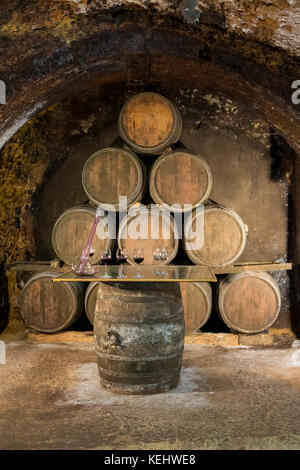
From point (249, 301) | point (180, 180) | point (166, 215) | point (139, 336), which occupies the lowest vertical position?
point (139, 336)

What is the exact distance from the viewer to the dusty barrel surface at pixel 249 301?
512cm

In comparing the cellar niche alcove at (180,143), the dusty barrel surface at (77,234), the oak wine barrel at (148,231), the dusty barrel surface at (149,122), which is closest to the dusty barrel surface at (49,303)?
the dusty barrel surface at (77,234)

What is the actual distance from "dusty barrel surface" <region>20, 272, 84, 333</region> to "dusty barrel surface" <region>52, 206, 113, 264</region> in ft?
1.01

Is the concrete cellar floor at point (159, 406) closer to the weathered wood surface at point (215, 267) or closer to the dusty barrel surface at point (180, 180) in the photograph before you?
the weathered wood surface at point (215, 267)

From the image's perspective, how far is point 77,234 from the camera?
5176 millimetres

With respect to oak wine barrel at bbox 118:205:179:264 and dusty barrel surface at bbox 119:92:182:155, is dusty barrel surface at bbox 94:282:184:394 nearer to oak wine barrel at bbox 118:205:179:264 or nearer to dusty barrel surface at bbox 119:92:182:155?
oak wine barrel at bbox 118:205:179:264

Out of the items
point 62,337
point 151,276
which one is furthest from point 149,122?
point 62,337

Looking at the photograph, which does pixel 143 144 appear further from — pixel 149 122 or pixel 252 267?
pixel 252 267

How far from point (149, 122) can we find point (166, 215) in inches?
37.0

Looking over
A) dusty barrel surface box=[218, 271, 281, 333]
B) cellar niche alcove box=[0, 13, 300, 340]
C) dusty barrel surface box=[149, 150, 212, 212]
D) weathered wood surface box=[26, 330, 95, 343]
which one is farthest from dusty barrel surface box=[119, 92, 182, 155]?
weathered wood surface box=[26, 330, 95, 343]

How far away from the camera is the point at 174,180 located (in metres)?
5.02

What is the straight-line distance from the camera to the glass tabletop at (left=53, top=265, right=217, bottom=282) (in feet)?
11.6
